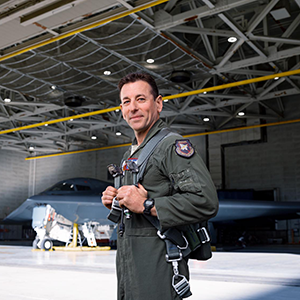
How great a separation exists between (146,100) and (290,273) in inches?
219

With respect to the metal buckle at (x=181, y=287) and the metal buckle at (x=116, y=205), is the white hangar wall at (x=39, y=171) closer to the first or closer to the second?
the metal buckle at (x=116, y=205)

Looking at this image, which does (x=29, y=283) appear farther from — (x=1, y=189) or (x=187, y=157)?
(x=1, y=189)

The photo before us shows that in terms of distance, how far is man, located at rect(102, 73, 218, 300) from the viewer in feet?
6.11

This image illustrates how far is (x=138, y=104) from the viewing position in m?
2.14

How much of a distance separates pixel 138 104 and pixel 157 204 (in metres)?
0.62

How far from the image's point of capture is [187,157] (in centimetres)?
191

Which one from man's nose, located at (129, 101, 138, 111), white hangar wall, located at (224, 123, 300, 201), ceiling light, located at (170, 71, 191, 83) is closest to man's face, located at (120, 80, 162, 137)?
man's nose, located at (129, 101, 138, 111)

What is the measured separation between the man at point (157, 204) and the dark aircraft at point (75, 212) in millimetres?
13863

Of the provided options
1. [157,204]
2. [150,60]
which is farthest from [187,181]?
[150,60]

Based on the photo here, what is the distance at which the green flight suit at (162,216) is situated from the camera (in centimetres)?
186

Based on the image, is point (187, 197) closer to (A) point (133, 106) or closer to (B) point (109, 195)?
(B) point (109, 195)

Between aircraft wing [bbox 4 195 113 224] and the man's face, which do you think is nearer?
the man's face

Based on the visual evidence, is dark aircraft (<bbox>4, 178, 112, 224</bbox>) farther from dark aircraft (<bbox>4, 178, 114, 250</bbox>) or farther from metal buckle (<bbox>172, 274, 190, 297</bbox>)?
metal buckle (<bbox>172, 274, 190, 297</bbox>)

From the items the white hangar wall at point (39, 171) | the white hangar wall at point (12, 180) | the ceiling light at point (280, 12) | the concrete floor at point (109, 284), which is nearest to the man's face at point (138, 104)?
the concrete floor at point (109, 284)
